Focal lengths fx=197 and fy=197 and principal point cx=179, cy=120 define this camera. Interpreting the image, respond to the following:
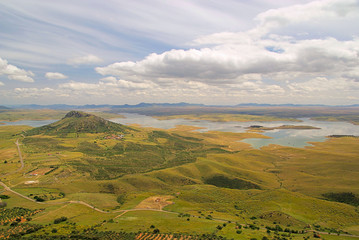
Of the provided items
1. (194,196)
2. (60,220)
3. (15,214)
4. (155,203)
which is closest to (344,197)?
(194,196)

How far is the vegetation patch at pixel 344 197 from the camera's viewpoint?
102 meters

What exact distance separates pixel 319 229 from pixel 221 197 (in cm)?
4854

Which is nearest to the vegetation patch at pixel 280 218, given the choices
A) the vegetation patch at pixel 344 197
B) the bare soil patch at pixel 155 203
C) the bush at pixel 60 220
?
the bare soil patch at pixel 155 203

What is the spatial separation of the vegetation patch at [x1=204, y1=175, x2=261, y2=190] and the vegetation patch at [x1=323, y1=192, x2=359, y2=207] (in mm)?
38830

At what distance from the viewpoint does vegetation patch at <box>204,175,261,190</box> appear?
137188 millimetres

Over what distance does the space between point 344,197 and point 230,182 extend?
65.1 meters

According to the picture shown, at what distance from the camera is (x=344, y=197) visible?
106688 millimetres

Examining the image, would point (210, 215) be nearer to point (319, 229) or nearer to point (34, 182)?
point (319, 229)

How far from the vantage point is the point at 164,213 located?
82750 millimetres

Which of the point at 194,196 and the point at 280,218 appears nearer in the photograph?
the point at 280,218

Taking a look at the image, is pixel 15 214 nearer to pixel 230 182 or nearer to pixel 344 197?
pixel 230 182

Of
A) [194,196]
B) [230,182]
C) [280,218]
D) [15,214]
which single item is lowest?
[230,182]

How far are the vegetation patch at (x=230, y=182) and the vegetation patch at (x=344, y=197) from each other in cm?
3883

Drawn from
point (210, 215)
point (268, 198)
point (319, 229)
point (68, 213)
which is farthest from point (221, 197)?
point (68, 213)
